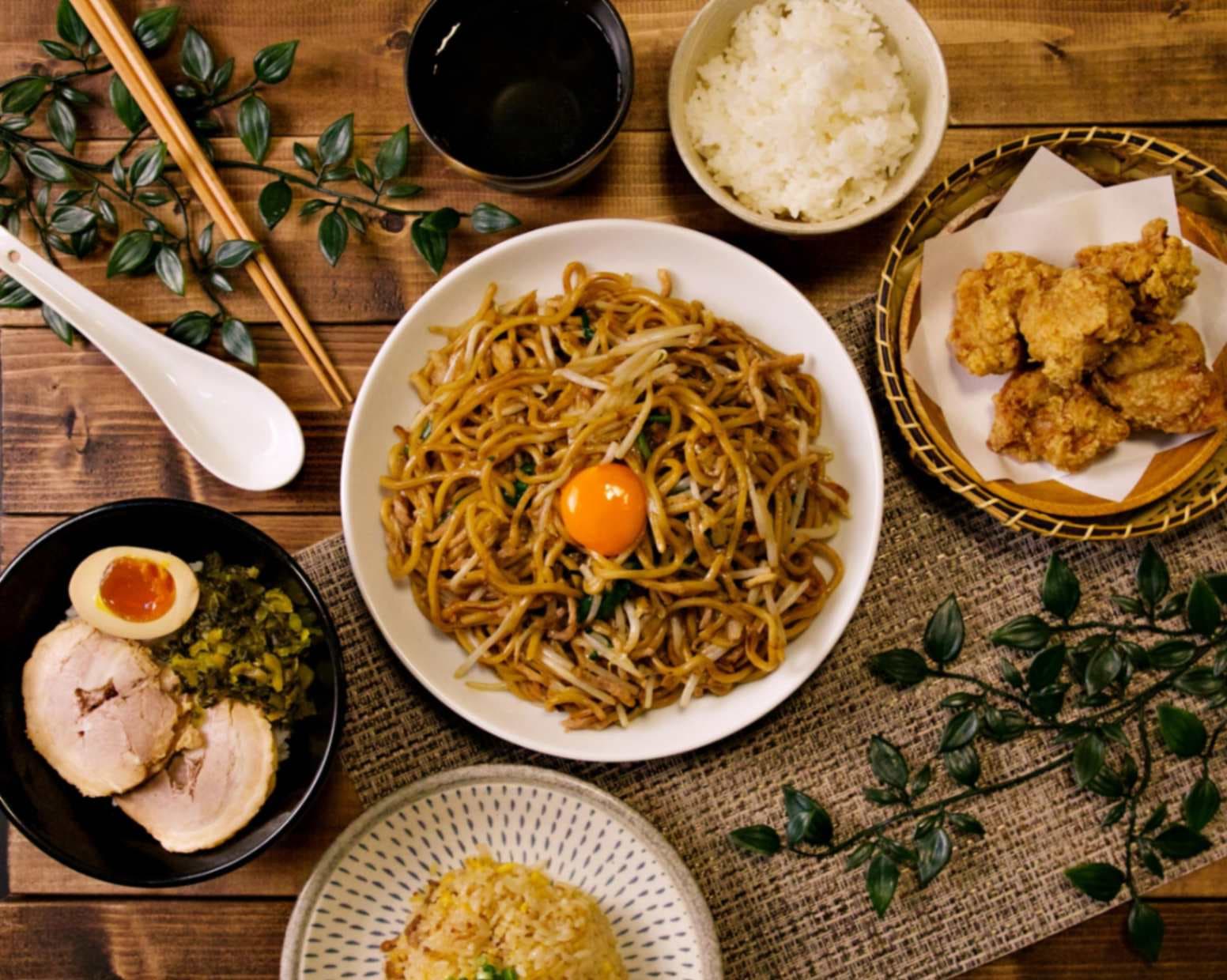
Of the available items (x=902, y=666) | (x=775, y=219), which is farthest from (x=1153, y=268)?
(x=902, y=666)

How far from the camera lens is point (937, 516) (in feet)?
9.02

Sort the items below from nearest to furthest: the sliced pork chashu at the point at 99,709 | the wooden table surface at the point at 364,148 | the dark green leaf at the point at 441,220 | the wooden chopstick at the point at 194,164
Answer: the sliced pork chashu at the point at 99,709 → the wooden chopstick at the point at 194,164 → the dark green leaf at the point at 441,220 → the wooden table surface at the point at 364,148

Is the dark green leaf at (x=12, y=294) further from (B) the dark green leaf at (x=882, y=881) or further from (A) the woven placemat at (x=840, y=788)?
(B) the dark green leaf at (x=882, y=881)

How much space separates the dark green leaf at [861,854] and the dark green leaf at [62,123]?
278 cm

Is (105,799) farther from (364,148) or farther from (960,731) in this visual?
(960,731)

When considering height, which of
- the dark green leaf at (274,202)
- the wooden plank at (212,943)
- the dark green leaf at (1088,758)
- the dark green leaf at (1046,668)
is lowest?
the wooden plank at (212,943)

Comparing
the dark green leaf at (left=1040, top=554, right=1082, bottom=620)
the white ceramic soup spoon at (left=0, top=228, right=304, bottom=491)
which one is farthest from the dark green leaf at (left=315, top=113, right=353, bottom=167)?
the dark green leaf at (left=1040, top=554, right=1082, bottom=620)

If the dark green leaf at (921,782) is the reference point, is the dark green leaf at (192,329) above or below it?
above

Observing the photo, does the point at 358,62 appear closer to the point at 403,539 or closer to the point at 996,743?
the point at 403,539

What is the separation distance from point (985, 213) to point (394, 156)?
154cm

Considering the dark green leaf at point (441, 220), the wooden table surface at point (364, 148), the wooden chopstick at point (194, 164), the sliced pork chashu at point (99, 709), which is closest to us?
the sliced pork chashu at point (99, 709)

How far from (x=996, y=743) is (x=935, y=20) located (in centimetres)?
195

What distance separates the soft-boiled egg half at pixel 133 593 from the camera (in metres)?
2.39

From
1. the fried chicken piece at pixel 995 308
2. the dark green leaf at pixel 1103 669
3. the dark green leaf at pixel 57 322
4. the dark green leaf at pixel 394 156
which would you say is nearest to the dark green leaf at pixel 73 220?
the dark green leaf at pixel 57 322
